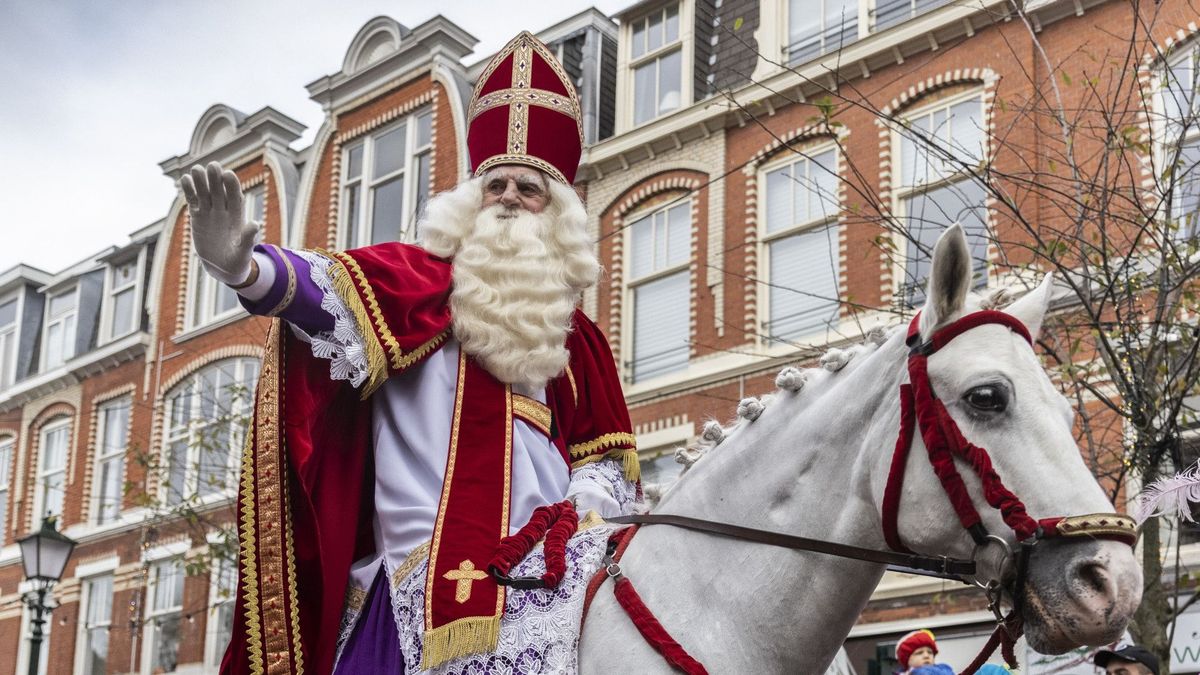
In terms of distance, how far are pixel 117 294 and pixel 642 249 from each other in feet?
49.1

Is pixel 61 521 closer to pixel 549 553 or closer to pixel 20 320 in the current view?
pixel 20 320

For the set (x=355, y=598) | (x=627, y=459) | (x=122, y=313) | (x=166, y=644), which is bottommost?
(x=355, y=598)

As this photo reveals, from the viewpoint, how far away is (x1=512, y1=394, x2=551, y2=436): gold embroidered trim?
4234mm

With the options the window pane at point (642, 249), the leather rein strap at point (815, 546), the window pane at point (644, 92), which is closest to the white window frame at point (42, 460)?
the window pane at point (642, 249)

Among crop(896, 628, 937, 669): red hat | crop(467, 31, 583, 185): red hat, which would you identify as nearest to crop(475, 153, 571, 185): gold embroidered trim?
crop(467, 31, 583, 185): red hat

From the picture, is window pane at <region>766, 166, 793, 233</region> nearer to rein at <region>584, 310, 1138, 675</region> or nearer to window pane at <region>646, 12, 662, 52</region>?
window pane at <region>646, 12, 662, 52</region>

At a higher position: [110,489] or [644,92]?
[644,92]

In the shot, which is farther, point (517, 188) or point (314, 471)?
point (517, 188)

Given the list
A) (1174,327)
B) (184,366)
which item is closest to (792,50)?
(1174,327)

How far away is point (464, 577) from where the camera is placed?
372 centimetres

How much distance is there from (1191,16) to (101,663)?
22475 millimetres

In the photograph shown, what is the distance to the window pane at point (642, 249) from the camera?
19469mm

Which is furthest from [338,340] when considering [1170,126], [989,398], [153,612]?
[153,612]

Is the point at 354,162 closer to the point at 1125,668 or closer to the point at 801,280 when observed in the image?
the point at 801,280
